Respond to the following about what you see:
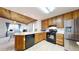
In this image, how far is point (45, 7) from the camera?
1.78m

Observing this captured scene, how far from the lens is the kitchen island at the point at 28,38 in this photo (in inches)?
Answer: 79.3

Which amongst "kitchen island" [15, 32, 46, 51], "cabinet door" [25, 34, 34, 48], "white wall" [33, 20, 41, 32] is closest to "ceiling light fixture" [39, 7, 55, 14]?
"white wall" [33, 20, 41, 32]

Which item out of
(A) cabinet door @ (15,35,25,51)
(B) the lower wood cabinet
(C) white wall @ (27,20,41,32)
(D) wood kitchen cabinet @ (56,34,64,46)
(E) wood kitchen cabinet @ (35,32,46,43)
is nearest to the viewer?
(A) cabinet door @ (15,35,25,51)

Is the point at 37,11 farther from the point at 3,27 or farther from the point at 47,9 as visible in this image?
the point at 3,27

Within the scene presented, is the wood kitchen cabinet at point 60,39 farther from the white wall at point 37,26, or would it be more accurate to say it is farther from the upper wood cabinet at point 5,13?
the upper wood cabinet at point 5,13

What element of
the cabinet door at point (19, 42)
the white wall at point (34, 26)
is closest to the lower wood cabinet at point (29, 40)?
the cabinet door at point (19, 42)

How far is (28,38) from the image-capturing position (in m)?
2.30

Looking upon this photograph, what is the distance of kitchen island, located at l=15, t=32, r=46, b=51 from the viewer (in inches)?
79.3

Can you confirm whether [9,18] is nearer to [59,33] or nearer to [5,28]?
[5,28]

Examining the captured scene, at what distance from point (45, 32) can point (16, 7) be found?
2.91ft

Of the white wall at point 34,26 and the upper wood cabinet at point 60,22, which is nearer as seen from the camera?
the white wall at point 34,26

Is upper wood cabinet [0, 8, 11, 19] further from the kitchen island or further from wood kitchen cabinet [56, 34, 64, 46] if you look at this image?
wood kitchen cabinet [56, 34, 64, 46]

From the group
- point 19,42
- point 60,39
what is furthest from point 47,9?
point 60,39
